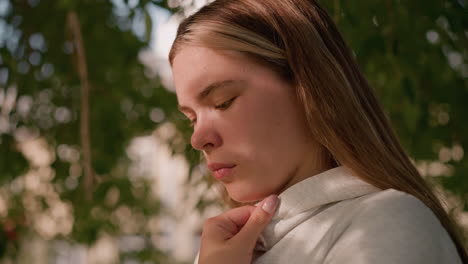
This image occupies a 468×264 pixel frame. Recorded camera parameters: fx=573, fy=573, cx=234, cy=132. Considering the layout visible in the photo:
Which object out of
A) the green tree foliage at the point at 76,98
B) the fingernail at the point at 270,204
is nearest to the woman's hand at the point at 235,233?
the fingernail at the point at 270,204

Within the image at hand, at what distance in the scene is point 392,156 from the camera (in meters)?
0.88

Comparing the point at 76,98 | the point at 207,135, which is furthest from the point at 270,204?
the point at 76,98

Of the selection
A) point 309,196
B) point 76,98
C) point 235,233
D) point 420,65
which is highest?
point 309,196

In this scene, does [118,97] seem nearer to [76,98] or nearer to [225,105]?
[76,98]

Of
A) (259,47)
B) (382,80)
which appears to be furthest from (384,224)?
(382,80)

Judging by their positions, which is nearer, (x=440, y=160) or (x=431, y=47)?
Answer: (x=431, y=47)

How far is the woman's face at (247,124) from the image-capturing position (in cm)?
85

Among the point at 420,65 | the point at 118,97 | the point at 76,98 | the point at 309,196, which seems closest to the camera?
the point at 309,196

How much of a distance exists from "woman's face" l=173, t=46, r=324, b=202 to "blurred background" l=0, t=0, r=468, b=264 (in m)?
0.51

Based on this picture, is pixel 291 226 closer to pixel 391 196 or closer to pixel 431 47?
pixel 391 196

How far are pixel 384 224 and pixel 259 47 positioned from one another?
1.09ft

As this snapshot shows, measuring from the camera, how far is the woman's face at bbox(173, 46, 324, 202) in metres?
0.85

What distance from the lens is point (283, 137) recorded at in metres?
0.85

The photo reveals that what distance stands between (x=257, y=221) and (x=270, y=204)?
3 cm
